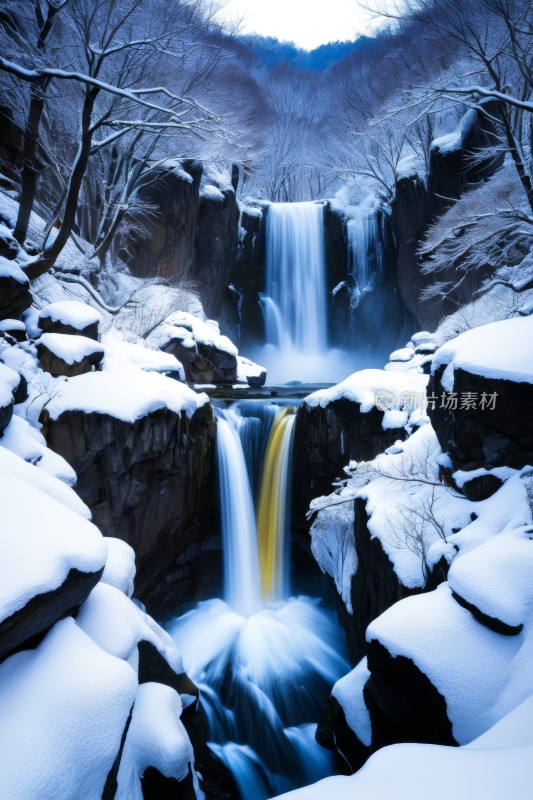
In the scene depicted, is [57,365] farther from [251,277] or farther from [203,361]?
[251,277]

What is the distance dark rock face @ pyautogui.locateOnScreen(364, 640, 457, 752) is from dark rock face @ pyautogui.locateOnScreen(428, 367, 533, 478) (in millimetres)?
2573

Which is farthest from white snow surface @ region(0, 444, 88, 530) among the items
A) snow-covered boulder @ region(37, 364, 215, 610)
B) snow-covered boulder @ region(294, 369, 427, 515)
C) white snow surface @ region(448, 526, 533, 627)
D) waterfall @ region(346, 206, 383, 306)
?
waterfall @ region(346, 206, 383, 306)

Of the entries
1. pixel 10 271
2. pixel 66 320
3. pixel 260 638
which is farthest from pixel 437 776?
pixel 66 320

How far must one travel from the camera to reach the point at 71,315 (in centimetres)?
815

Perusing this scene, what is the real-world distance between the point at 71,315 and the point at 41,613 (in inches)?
273

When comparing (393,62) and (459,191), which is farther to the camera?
(393,62)

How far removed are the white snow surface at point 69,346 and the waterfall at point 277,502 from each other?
4935 millimetres

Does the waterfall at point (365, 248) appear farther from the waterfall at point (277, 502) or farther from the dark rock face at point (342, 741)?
the dark rock face at point (342, 741)

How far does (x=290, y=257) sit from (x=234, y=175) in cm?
621

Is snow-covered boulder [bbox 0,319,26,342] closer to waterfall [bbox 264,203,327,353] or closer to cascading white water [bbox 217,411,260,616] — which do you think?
cascading white water [bbox 217,411,260,616]

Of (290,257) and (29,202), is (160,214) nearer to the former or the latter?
(290,257)

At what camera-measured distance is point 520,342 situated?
16.8 feet

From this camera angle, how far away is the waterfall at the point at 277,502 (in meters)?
10.3

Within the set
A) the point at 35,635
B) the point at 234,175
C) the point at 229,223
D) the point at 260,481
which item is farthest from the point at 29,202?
the point at 234,175
